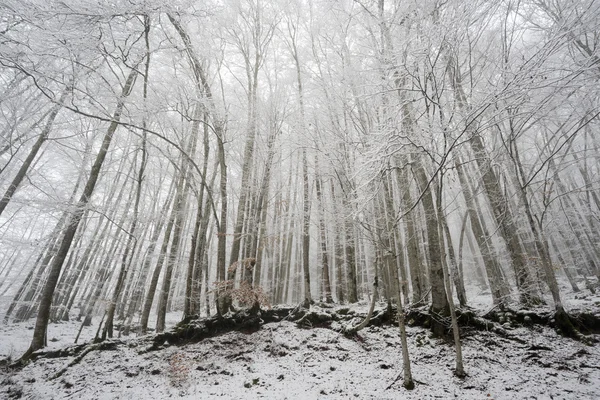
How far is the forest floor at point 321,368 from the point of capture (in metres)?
3.68

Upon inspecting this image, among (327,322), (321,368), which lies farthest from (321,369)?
(327,322)

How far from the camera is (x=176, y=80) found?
6469 mm

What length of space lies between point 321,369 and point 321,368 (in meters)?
0.03

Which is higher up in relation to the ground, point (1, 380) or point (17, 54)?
point (17, 54)

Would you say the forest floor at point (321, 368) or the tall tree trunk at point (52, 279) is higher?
the tall tree trunk at point (52, 279)

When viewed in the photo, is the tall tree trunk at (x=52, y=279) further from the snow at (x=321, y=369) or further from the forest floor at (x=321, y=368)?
the snow at (x=321, y=369)

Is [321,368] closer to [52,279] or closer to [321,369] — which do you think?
[321,369]

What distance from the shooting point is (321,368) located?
16.2 feet

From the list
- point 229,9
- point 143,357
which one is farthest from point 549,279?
point 229,9

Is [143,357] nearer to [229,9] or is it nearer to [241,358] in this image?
[241,358]

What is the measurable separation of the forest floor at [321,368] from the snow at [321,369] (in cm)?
2

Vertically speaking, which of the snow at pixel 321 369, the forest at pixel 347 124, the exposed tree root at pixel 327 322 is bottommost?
the snow at pixel 321 369

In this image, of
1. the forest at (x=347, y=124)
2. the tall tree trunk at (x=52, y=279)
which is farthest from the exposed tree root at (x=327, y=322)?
the tall tree trunk at (x=52, y=279)

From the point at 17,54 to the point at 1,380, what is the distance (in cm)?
652
